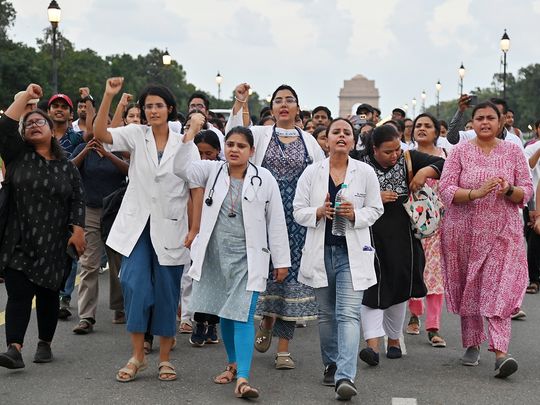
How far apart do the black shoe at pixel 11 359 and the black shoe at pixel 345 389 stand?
7.85 feet

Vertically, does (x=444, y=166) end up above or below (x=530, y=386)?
above

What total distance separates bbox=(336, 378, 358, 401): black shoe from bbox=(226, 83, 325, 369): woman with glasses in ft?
4.29

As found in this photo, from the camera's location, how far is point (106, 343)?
336 inches

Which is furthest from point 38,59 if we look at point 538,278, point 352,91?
point 538,278

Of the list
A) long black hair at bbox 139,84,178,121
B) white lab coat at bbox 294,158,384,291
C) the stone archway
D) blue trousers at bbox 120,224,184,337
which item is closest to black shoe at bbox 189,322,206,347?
blue trousers at bbox 120,224,184,337

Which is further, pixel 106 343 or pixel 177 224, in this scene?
pixel 106 343

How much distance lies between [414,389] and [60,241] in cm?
291

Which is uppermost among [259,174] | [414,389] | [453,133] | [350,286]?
[453,133]

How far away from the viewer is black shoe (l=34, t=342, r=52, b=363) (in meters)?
7.66

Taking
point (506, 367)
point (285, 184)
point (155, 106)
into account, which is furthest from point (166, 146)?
point (506, 367)

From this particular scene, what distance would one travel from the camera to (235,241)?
686 centimetres

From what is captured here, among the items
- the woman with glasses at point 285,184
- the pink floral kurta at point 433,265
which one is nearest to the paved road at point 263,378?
the woman with glasses at point 285,184

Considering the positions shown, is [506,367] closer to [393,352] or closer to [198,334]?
[393,352]

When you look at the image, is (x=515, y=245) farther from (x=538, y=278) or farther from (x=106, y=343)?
(x=538, y=278)
